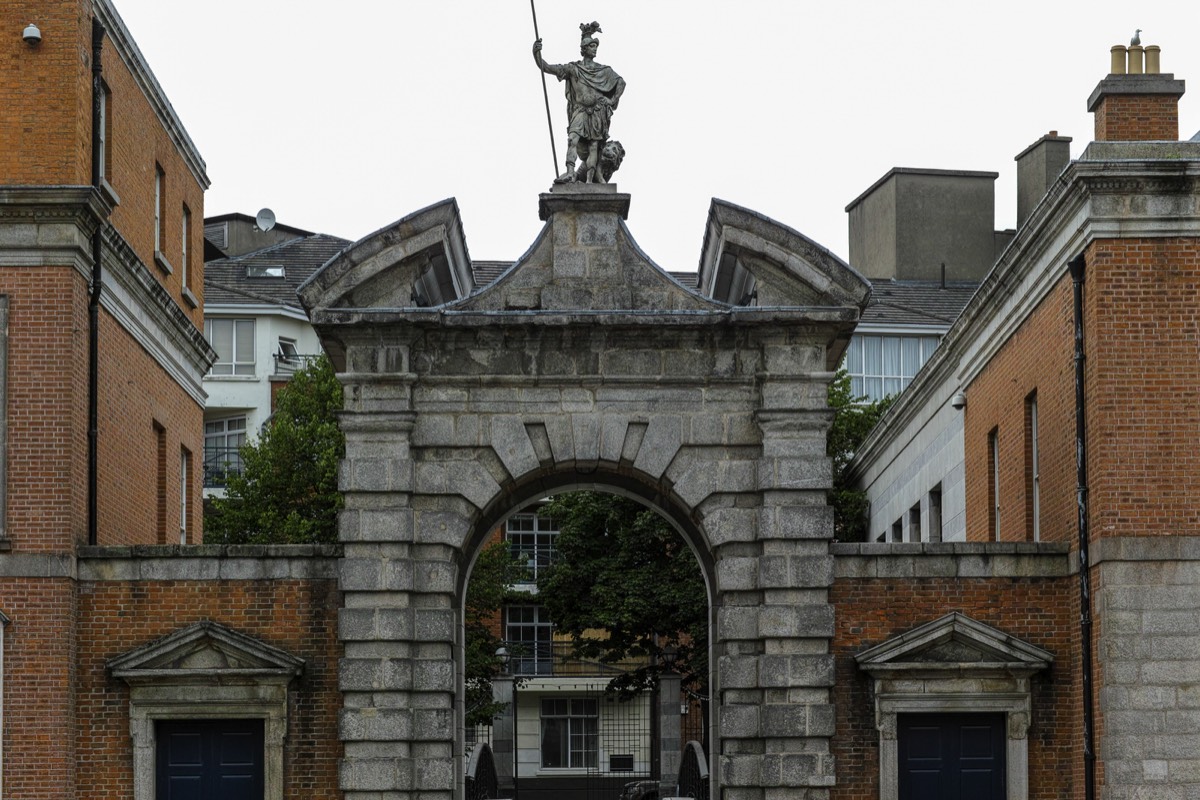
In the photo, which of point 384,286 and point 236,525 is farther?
point 236,525

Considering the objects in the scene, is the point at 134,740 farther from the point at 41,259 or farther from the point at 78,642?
the point at 41,259

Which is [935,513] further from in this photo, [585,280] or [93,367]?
[93,367]

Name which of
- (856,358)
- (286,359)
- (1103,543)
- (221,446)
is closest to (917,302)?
(856,358)

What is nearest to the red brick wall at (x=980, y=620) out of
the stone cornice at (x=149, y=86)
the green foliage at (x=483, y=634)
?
the stone cornice at (x=149, y=86)

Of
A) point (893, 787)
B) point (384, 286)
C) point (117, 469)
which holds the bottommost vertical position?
point (893, 787)

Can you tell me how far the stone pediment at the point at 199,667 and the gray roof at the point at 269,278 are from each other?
107 feet

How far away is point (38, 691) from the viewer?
22.2 metres

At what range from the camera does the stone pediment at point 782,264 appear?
22.6m

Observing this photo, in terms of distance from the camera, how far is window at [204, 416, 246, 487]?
53219mm

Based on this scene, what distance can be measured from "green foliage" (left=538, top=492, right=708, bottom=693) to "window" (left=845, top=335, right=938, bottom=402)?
12.4m

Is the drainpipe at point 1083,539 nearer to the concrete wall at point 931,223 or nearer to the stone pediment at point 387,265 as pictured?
the stone pediment at point 387,265

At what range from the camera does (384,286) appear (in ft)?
74.5

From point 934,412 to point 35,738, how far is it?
53.9 ft

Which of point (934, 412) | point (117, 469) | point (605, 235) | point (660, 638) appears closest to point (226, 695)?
point (117, 469)
